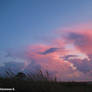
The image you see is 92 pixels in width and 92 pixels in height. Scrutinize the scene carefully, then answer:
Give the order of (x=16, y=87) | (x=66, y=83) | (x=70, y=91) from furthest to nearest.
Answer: (x=66, y=83) → (x=16, y=87) → (x=70, y=91)

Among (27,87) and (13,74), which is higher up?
(13,74)

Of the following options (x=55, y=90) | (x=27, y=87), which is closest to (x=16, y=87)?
(x=27, y=87)

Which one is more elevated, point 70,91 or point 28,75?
point 28,75

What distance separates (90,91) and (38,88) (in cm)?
286

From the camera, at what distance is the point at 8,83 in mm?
8984

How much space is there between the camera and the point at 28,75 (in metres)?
9.23


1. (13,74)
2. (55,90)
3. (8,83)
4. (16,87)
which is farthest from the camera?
(13,74)

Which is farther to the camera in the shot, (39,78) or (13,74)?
(13,74)

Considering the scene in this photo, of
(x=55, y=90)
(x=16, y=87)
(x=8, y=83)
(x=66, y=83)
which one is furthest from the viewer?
(x=66, y=83)

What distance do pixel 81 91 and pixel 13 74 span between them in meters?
4.08

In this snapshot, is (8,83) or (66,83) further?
(66,83)

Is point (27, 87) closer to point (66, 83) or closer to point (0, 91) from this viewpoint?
point (0, 91)

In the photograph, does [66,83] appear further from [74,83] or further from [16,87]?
[16,87]

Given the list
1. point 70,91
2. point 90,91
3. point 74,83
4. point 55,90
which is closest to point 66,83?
point 74,83
